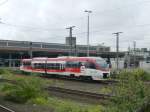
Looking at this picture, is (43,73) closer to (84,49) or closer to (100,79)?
(100,79)

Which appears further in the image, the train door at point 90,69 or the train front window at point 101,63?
the train front window at point 101,63

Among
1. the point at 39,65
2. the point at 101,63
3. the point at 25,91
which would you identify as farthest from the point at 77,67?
the point at 25,91

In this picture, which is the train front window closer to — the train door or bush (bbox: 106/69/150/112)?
the train door

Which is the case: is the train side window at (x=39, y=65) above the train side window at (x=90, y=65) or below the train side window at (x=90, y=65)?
below

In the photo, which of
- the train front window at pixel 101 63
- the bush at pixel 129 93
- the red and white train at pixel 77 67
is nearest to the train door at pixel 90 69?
the red and white train at pixel 77 67

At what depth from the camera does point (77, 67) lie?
43625 mm

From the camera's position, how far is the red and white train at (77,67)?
41.5 metres

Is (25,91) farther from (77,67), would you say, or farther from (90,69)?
(77,67)

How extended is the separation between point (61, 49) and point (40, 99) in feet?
340

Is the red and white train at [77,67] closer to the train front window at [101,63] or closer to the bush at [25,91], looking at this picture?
the train front window at [101,63]

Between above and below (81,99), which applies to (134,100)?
above

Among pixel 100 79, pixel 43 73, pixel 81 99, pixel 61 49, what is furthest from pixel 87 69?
pixel 61 49

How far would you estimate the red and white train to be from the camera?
41469mm

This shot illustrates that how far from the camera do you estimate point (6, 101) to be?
23.0 metres
